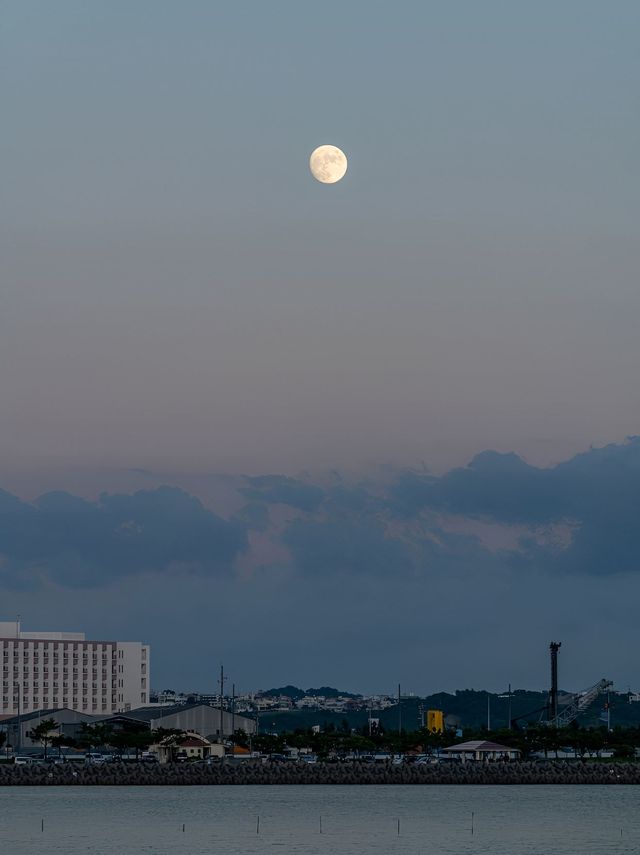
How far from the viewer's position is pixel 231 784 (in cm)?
17038

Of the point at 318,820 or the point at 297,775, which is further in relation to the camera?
the point at 297,775

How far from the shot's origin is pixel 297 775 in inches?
6757

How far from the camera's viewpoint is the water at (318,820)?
99938 mm

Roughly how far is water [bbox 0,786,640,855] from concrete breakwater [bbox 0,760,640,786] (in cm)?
222

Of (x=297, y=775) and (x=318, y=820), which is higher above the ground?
(x=297, y=775)

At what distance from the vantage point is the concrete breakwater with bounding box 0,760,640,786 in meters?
170

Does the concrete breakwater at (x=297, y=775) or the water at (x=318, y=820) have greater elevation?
the concrete breakwater at (x=297, y=775)

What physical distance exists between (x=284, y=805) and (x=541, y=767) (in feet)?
172

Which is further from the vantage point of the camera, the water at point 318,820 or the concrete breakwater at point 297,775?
the concrete breakwater at point 297,775

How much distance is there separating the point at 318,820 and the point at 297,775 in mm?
54100

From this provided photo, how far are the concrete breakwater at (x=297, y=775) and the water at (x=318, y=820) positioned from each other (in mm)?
2221

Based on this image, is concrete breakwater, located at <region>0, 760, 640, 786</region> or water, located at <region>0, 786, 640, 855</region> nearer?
water, located at <region>0, 786, 640, 855</region>

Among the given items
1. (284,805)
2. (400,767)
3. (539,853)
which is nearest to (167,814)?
(284,805)

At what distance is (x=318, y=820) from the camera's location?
118250 mm
